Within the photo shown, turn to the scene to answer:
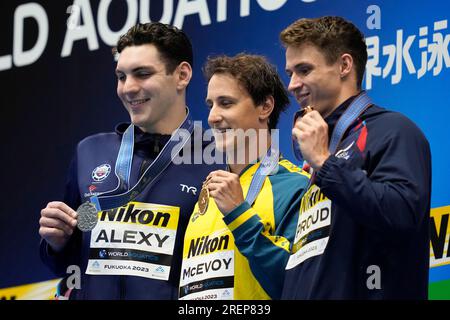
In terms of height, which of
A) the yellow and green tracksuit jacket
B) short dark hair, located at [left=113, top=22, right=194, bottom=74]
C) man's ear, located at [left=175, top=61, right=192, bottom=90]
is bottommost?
the yellow and green tracksuit jacket

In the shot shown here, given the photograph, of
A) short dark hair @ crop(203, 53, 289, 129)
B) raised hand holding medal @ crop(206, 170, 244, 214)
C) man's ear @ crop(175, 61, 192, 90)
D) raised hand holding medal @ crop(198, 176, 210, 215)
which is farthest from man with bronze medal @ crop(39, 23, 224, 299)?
raised hand holding medal @ crop(206, 170, 244, 214)

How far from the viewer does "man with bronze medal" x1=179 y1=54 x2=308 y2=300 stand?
3.41m

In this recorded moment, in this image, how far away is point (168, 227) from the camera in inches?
151

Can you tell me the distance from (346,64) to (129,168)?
3.46 ft

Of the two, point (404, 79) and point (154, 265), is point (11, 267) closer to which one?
point (154, 265)

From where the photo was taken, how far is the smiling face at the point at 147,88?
13.2ft

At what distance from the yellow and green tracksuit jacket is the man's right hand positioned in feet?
A: 1.47

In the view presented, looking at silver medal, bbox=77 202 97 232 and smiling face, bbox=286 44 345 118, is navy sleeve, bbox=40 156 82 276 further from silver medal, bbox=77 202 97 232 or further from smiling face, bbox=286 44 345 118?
smiling face, bbox=286 44 345 118

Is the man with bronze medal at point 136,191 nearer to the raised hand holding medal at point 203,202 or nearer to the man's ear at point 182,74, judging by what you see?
the man's ear at point 182,74

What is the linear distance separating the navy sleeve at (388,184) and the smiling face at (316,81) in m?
0.32

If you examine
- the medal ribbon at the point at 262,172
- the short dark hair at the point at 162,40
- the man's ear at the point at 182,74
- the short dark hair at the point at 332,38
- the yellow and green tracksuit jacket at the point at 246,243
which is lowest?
the yellow and green tracksuit jacket at the point at 246,243

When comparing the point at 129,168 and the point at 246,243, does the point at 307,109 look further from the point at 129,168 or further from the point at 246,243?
the point at 129,168

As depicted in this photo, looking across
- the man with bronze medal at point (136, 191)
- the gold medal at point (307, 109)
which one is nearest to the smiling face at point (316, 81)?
the gold medal at point (307, 109)
